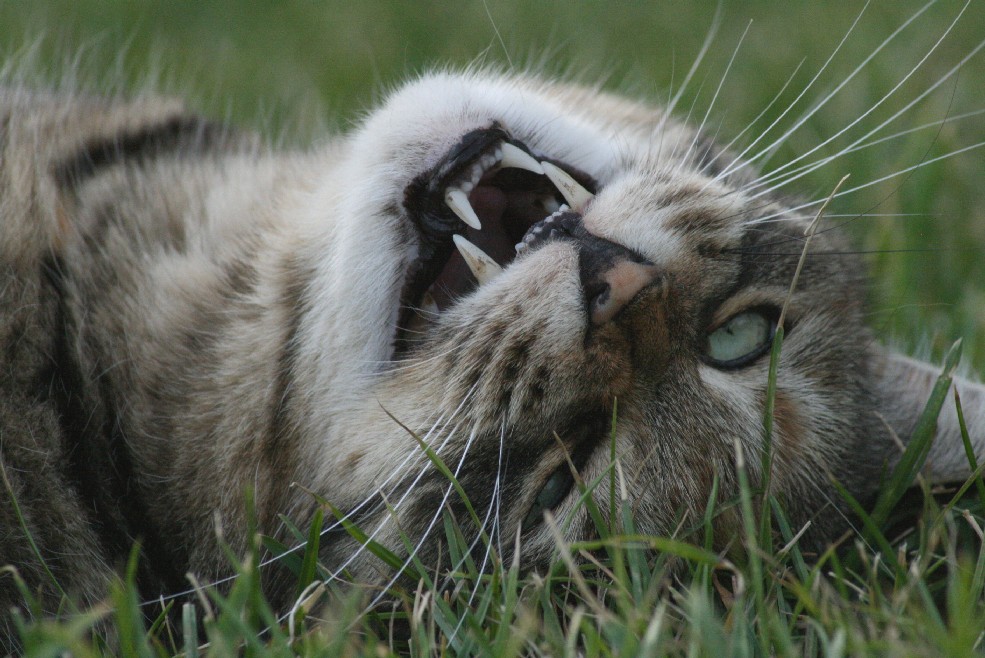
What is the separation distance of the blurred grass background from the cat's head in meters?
0.66

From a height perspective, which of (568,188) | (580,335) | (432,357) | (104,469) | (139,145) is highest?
(568,188)

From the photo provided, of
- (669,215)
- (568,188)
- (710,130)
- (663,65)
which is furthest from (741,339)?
(663,65)

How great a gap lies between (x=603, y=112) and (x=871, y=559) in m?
1.09

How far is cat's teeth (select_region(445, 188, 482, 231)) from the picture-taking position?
5.10 ft

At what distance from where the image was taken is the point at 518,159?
164cm

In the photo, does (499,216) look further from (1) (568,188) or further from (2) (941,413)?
(2) (941,413)

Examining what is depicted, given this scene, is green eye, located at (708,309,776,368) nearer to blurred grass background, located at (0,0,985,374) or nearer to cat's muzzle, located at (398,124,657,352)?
cat's muzzle, located at (398,124,657,352)

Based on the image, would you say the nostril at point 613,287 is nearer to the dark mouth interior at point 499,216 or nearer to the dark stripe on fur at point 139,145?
the dark mouth interior at point 499,216

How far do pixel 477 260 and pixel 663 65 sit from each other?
2808 millimetres

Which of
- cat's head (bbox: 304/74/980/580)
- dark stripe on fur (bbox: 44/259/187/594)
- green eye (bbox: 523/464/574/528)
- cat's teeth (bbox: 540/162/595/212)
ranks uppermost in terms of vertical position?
cat's teeth (bbox: 540/162/595/212)

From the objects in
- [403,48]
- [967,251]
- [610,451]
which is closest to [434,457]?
[610,451]

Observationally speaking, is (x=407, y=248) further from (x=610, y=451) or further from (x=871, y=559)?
(x=871, y=559)

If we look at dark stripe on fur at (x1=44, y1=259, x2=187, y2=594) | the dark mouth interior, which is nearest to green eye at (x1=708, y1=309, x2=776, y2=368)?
the dark mouth interior

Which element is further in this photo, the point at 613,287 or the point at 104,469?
the point at 104,469
